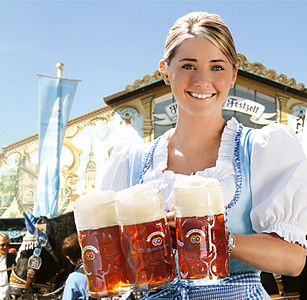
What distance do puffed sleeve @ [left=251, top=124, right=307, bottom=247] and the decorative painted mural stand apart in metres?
8.81

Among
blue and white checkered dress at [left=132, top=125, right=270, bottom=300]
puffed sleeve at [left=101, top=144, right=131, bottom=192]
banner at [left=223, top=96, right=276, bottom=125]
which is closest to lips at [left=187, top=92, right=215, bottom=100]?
blue and white checkered dress at [left=132, top=125, right=270, bottom=300]

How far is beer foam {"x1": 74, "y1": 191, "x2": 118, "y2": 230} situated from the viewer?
923 mm

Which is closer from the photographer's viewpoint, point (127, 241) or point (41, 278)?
point (127, 241)

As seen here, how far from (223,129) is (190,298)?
54cm

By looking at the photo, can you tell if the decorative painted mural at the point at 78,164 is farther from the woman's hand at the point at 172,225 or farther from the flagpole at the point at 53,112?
the woman's hand at the point at 172,225

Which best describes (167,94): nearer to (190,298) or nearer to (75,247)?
(75,247)

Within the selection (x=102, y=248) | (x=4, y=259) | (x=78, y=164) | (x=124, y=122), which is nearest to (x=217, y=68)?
(x=102, y=248)

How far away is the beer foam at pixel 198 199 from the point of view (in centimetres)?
88

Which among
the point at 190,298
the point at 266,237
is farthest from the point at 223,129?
the point at 190,298

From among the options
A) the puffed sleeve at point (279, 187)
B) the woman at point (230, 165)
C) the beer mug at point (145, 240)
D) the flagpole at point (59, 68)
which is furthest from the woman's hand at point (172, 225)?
the flagpole at point (59, 68)

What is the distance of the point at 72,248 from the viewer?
4055 millimetres

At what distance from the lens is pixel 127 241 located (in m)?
0.90

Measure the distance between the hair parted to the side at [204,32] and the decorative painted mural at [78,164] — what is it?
8.69m

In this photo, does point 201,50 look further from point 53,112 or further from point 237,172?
point 53,112
